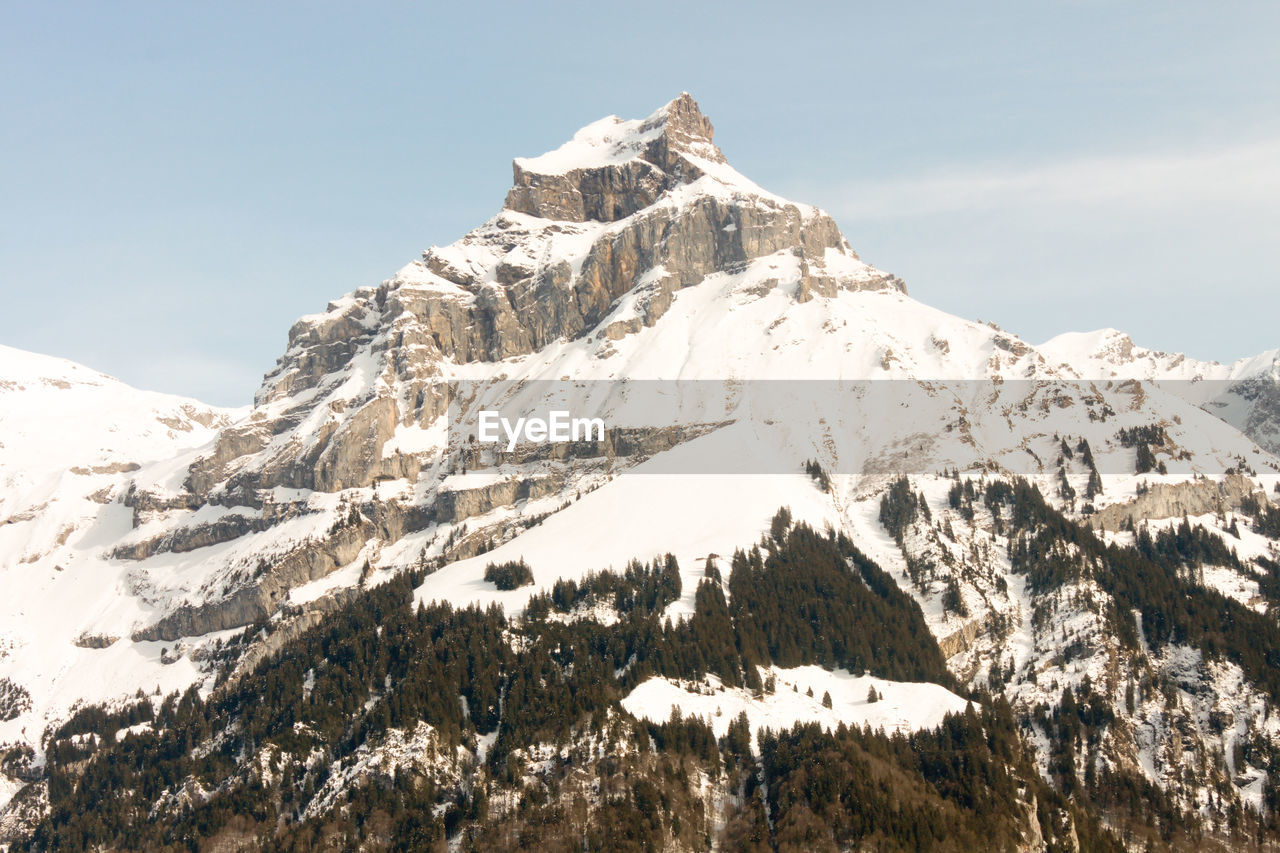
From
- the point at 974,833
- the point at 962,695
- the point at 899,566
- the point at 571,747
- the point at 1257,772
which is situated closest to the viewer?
the point at 974,833

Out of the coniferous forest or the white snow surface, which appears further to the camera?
the white snow surface

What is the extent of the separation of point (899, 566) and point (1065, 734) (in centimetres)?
4514

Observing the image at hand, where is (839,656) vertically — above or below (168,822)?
above

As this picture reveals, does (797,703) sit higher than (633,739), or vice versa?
(797,703)

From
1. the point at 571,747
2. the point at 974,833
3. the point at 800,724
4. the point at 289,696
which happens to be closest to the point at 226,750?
the point at 289,696

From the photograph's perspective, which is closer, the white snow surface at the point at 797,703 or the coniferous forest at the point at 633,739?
the coniferous forest at the point at 633,739

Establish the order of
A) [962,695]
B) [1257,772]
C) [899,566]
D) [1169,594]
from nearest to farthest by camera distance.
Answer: [1257,772]
[962,695]
[1169,594]
[899,566]

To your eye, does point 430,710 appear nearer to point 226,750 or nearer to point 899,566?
point 226,750

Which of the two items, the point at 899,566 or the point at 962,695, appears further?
the point at 899,566

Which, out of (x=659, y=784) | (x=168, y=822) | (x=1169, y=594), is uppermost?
(x=1169, y=594)

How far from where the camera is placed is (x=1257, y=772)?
484 ft

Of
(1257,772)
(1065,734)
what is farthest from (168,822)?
(1257,772)

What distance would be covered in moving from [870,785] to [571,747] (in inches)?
1396

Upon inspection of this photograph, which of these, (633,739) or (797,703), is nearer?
(633,739)
